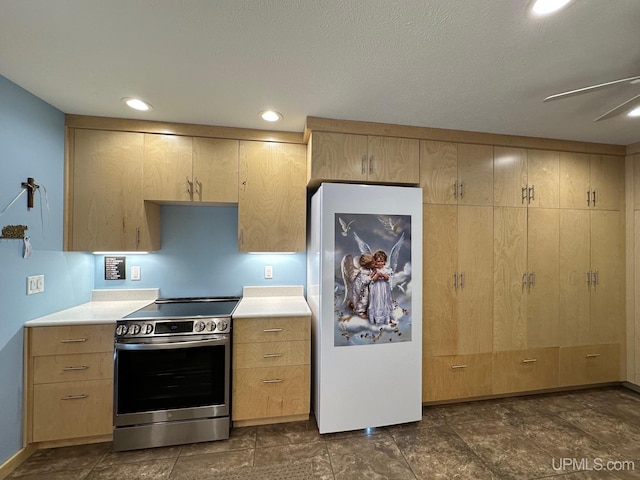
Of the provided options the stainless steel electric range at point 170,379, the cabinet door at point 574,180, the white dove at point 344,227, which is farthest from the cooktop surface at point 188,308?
the cabinet door at point 574,180

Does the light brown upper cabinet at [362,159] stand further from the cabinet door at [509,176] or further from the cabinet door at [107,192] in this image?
the cabinet door at [107,192]

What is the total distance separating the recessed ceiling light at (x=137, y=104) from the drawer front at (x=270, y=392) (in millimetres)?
2145

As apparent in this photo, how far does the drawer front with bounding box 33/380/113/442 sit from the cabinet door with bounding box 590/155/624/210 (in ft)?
15.4

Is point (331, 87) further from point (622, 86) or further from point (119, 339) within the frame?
point (119, 339)

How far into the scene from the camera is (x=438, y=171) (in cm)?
235

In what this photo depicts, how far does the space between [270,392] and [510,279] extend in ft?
7.83

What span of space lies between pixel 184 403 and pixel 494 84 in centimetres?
310

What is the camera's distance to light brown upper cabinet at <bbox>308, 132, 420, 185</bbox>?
2156 millimetres

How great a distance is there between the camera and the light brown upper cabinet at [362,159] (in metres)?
2.16

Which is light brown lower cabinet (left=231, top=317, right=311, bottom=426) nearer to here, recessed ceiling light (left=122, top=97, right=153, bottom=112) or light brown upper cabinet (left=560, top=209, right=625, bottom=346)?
recessed ceiling light (left=122, top=97, right=153, bottom=112)

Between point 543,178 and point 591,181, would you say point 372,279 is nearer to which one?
point 543,178

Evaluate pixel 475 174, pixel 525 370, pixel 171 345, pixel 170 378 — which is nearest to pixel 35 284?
pixel 171 345

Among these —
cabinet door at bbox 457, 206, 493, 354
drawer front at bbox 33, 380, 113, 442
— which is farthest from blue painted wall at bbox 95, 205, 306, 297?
cabinet door at bbox 457, 206, 493, 354

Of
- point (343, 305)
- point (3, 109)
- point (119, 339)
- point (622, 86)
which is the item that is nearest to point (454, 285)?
point (343, 305)
